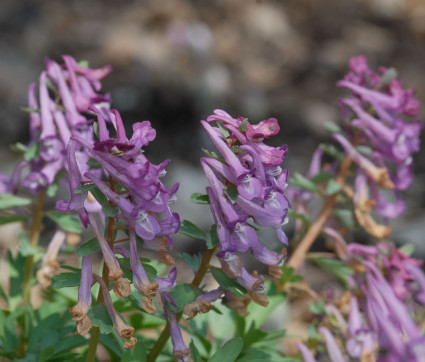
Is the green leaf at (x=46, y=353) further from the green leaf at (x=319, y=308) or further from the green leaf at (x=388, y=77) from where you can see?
the green leaf at (x=388, y=77)

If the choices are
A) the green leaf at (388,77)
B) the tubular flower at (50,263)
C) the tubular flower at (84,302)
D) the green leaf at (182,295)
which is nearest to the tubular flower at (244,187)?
the green leaf at (182,295)

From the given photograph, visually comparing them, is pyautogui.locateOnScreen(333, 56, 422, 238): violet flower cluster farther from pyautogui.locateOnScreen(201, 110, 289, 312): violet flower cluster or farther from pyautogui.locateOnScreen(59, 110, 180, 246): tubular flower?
pyautogui.locateOnScreen(59, 110, 180, 246): tubular flower

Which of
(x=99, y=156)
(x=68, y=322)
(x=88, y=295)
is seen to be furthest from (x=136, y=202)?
(x=68, y=322)

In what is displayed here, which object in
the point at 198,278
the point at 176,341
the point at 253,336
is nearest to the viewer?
the point at 176,341

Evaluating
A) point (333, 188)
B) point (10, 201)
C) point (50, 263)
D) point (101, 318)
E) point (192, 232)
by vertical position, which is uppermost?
point (333, 188)

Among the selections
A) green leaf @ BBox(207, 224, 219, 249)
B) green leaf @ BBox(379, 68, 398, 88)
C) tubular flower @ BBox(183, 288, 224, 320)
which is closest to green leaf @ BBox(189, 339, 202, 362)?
tubular flower @ BBox(183, 288, 224, 320)

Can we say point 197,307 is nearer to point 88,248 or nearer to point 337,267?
point 88,248

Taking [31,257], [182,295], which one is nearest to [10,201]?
[31,257]
